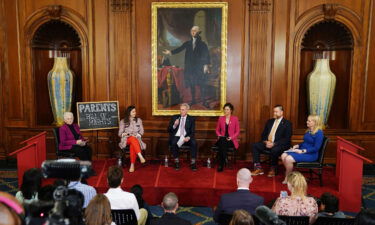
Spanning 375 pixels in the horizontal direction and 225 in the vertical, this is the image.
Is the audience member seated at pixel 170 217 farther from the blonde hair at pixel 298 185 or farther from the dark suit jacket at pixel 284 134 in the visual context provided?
the dark suit jacket at pixel 284 134

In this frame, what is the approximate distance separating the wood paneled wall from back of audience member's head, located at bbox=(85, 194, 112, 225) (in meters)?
4.79

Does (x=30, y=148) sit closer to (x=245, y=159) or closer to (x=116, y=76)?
(x=116, y=76)

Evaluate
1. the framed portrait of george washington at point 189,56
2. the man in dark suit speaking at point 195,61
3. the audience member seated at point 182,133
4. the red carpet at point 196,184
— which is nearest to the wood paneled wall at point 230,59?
the framed portrait of george washington at point 189,56

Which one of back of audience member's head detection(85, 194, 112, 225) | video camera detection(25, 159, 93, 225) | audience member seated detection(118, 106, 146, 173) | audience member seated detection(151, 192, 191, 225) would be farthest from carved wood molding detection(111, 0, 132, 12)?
video camera detection(25, 159, 93, 225)

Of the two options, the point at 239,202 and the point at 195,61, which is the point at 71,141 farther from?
the point at 239,202

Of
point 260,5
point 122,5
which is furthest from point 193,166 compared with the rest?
point 122,5

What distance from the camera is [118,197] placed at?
3.98 m

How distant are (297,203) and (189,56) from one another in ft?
14.2

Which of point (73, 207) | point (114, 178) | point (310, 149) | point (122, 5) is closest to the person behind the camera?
point (73, 207)

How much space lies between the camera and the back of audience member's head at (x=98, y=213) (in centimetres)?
312

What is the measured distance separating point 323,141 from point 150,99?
10.9 ft

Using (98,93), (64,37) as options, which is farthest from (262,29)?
(64,37)

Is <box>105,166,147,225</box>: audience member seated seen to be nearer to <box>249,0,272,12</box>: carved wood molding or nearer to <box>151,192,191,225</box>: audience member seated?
<box>151,192,191,225</box>: audience member seated

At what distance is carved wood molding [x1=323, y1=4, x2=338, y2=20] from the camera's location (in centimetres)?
745
